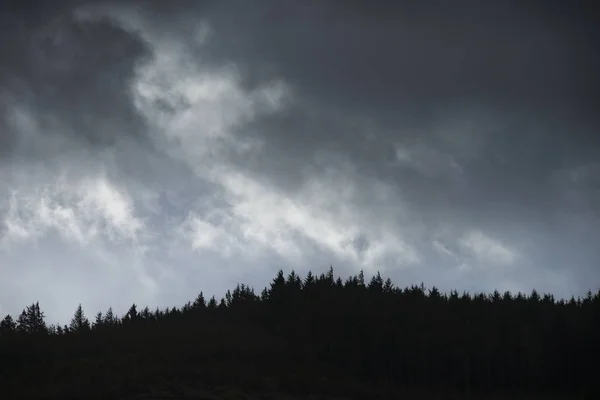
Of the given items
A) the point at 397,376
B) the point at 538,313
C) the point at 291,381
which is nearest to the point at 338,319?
the point at 397,376

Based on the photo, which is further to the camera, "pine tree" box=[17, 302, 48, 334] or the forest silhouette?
"pine tree" box=[17, 302, 48, 334]

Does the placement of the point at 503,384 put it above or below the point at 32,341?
below

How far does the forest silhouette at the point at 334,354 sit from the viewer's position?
115000 mm

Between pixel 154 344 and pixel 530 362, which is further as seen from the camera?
pixel 154 344

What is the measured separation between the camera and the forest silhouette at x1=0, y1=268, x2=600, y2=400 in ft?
377

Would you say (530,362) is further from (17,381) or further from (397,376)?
(17,381)

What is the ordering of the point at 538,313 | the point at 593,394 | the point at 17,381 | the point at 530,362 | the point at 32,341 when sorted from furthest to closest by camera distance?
the point at 538,313 → the point at 32,341 → the point at 530,362 → the point at 17,381 → the point at 593,394

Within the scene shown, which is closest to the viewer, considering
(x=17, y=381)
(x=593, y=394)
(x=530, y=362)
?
(x=593, y=394)

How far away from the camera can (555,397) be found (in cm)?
12219

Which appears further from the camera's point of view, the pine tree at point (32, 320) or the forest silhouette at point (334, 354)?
the pine tree at point (32, 320)

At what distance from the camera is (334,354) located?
5389 inches

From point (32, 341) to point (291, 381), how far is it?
171 ft

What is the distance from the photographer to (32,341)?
140125 mm

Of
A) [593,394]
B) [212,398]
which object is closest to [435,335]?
[593,394]
